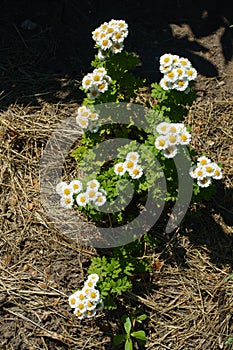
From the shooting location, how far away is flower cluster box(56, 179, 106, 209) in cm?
284

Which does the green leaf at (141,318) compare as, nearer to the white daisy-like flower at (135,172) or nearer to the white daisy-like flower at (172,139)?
the white daisy-like flower at (135,172)

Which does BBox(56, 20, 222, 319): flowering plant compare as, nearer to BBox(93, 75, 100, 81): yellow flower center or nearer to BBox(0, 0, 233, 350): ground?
BBox(93, 75, 100, 81): yellow flower center

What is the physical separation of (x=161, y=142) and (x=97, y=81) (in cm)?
47

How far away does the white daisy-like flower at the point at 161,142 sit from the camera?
9.30ft

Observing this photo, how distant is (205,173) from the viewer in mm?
2898

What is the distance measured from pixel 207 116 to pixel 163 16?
95 centimetres

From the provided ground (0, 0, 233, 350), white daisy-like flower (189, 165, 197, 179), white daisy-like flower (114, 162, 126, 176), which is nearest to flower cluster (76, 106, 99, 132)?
white daisy-like flower (114, 162, 126, 176)

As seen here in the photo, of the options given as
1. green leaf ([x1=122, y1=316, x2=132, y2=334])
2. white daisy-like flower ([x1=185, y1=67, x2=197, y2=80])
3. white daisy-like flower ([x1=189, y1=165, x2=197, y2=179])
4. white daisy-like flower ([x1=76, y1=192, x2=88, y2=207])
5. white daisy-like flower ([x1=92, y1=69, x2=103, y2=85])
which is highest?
white daisy-like flower ([x1=185, y1=67, x2=197, y2=80])

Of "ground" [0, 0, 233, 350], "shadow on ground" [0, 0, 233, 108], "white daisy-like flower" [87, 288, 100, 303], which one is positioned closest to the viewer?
"white daisy-like flower" [87, 288, 100, 303]

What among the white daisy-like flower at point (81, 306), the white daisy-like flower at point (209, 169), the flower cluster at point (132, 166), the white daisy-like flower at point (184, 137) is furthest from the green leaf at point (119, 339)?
the white daisy-like flower at point (184, 137)

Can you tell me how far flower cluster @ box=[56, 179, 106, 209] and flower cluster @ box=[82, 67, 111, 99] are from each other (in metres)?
0.49

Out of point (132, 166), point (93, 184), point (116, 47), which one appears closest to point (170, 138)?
point (132, 166)

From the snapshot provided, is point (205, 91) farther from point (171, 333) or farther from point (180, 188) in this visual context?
point (171, 333)

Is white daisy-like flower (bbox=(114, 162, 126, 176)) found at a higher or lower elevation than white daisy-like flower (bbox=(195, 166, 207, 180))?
lower
